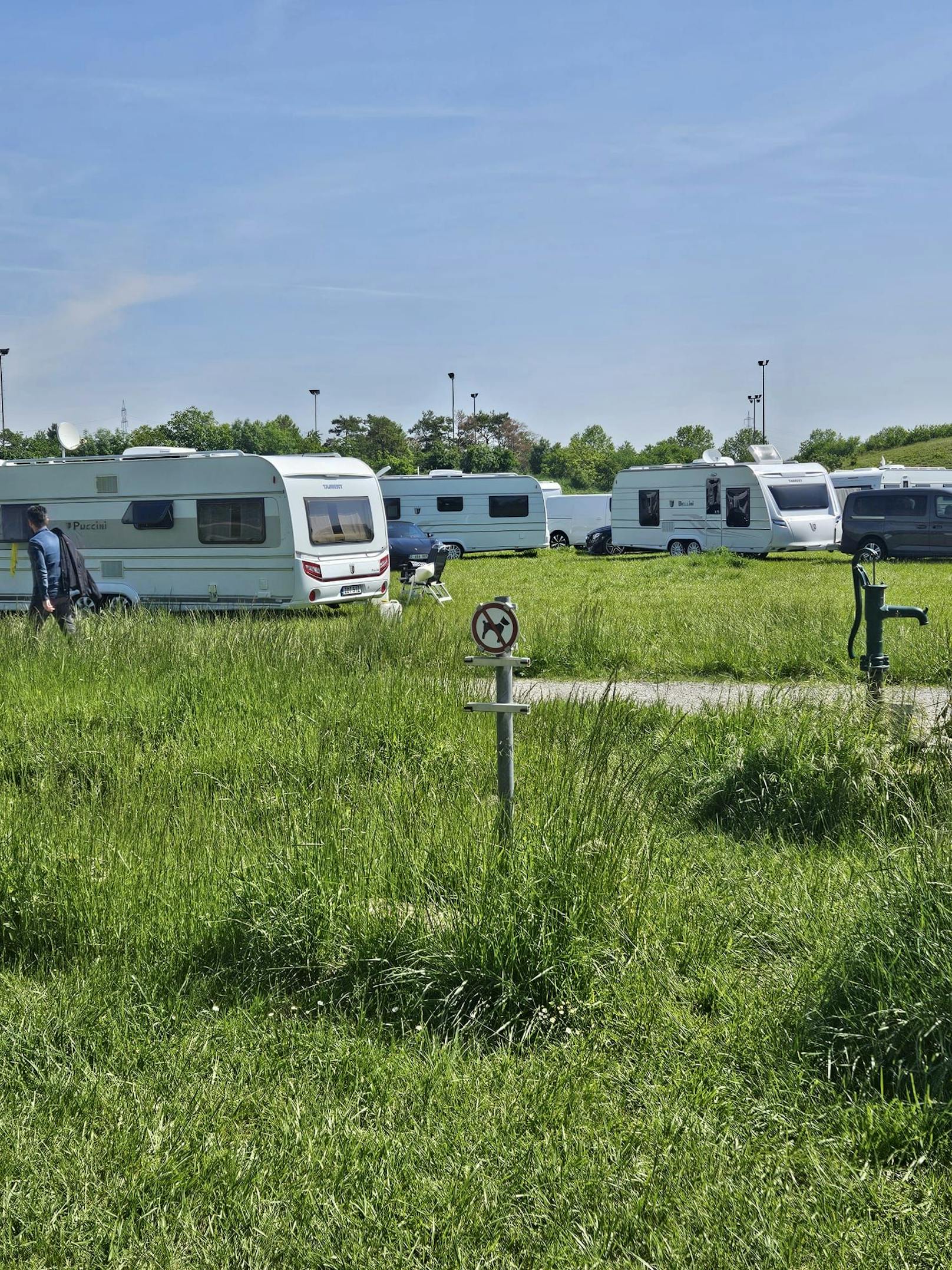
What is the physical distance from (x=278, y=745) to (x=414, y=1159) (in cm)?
418

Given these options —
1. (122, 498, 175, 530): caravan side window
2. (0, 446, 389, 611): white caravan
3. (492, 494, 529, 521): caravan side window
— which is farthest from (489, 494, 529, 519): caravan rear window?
(122, 498, 175, 530): caravan side window

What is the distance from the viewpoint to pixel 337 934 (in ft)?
14.1

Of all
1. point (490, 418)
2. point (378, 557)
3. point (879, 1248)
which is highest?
point (490, 418)

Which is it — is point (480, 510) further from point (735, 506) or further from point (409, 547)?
point (735, 506)

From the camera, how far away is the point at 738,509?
29.6 meters

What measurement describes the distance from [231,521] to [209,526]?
404 millimetres

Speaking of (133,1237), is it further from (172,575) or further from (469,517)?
(469,517)

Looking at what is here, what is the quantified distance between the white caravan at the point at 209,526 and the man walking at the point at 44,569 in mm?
5050

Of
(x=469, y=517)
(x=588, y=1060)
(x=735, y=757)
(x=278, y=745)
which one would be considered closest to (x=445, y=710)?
(x=278, y=745)

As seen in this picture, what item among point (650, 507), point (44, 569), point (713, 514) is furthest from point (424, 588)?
point (650, 507)

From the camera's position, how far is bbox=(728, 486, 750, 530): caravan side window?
96.3 feet

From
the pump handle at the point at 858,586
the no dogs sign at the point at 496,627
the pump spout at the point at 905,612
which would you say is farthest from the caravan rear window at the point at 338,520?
the no dogs sign at the point at 496,627

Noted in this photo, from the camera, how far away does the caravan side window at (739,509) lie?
29.4m

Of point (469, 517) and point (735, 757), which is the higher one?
point (469, 517)
